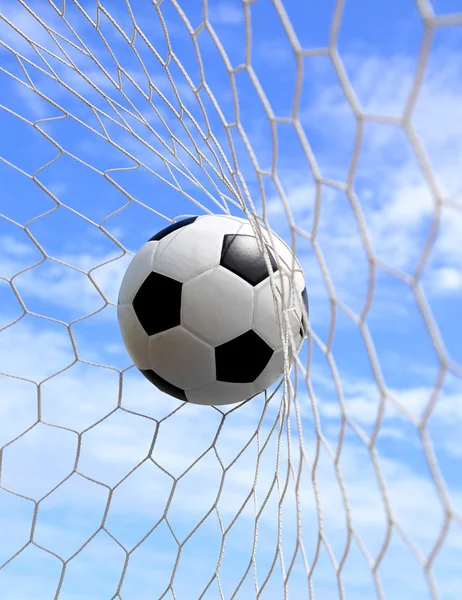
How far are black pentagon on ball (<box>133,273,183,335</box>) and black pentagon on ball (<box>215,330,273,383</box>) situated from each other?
0.70 feet

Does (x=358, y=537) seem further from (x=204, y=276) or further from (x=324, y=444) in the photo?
(x=204, y=276)

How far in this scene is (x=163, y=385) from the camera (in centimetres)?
300

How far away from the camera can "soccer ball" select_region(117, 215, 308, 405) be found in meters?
2.76

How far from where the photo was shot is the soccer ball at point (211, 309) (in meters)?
2.76

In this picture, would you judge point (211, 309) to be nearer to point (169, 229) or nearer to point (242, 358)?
point (242, 358)

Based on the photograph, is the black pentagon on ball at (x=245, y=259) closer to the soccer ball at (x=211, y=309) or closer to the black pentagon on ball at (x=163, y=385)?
the soccer ball at (x=211, y=309)

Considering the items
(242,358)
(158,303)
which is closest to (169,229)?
(158,303)

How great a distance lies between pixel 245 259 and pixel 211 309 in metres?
0.23

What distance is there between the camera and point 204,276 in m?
2.77

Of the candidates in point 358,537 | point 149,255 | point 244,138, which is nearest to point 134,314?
point 149,255

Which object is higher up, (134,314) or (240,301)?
(240,301)

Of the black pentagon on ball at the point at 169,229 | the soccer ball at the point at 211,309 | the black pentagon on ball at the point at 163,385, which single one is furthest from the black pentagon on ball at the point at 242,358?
the black pentagon on ball at the point at 169,229

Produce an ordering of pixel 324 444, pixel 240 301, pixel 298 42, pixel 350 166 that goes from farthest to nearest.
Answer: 1. pixel 240 301
2. pixel 324 444
3. pixel 298 42
4. pixel 350 166

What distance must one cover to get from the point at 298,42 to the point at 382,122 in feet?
1.72
